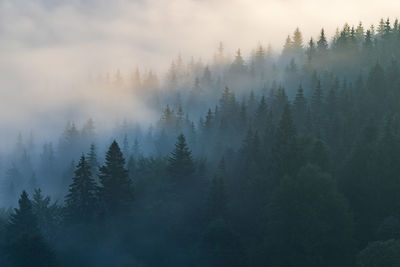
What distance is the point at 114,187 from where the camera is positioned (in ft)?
290

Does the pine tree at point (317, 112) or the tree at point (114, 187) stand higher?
the pine tree at point (317, 112)

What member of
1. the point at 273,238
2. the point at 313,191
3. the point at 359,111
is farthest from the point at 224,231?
the point at 359,111

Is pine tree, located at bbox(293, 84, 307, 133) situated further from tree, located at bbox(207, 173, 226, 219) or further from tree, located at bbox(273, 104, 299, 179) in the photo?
tree, located at bbox(207, 173, 226, 219)

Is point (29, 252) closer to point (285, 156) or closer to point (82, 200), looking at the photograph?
point (82, 200)

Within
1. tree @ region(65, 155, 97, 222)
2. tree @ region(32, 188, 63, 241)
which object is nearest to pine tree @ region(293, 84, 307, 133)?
tree @ region(65, 155, 97, 222)

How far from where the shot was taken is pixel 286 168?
8225 centimetres

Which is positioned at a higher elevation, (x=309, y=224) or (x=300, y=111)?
(x=300, y=111)

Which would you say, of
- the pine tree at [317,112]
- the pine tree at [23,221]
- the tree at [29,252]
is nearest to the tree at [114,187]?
the pine tree at [23,221]

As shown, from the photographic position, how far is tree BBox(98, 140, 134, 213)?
88.2 m

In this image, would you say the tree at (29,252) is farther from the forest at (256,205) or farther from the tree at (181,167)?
the tree at (181,167)

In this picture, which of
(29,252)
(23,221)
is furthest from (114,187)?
(29,252)

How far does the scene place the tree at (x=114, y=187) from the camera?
88.2 metres

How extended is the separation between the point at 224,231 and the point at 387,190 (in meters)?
19.6

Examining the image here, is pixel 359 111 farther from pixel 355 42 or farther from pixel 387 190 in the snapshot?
pixel 355 42
